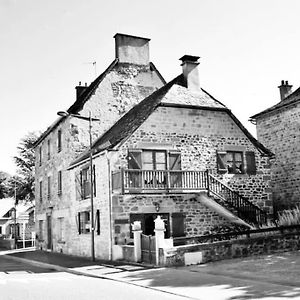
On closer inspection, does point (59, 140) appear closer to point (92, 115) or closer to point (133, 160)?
point (92, 115)

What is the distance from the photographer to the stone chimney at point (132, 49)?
1133 inches

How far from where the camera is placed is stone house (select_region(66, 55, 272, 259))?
2069cm

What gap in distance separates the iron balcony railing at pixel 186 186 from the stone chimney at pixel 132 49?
10.3 metres

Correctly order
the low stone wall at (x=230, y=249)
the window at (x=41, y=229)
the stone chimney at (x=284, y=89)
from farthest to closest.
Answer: the window at (x=41, y=229), the stone chimney at (x=284, y=89), the low stone wall at (x=230, y=249)

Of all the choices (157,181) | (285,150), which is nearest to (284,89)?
(285,150)

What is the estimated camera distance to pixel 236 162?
2398 centimetres

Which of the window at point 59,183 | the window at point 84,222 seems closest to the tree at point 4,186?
the window at point 59,183

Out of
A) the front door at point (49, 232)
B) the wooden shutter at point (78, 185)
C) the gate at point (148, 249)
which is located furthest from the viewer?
the front door at point (49, 232)

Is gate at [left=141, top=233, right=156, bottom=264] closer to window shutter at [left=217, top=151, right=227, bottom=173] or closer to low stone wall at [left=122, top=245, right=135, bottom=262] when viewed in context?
low stone wall at [left=122, top=245, right=135, bottom=262]

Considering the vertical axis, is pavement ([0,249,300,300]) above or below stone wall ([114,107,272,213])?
below

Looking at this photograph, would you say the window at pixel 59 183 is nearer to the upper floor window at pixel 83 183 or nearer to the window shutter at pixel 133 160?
the upper floor window at pixel 83 183

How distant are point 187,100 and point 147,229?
6831 mm

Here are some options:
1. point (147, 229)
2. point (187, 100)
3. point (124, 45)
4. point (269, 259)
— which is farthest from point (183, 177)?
point (124, 45)

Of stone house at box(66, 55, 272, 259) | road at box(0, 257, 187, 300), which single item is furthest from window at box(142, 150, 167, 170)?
road at box(0, 257, 187, 300)
